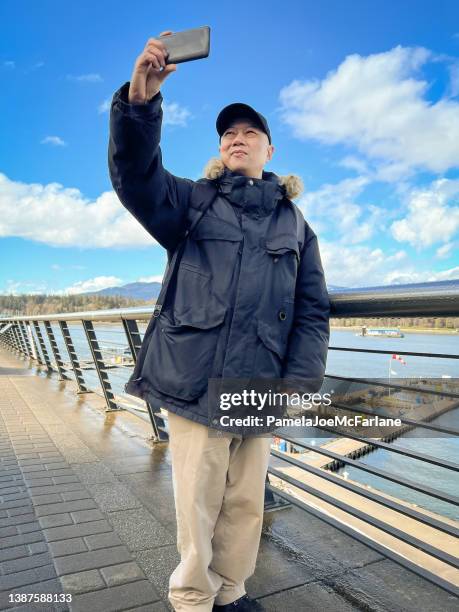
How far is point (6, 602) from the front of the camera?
1.71 metres

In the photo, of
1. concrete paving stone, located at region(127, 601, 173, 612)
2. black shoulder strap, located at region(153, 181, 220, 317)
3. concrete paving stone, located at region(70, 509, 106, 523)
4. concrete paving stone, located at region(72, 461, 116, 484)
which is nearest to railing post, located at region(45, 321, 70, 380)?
concrete paving stone, located at region(72, 461, 116, 484)

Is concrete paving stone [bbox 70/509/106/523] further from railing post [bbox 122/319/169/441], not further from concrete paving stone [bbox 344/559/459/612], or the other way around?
railing post [bbox 122/319/169/441]

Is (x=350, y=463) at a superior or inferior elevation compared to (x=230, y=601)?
superior

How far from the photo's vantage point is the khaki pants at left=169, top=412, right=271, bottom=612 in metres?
1.56

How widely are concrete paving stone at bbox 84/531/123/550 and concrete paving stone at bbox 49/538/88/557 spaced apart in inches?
1.1

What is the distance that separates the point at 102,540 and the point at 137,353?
2082 mm

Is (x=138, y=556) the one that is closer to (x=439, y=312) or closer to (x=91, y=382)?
(x=439, y=312)

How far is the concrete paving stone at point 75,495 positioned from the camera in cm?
272

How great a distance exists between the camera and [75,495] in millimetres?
2764

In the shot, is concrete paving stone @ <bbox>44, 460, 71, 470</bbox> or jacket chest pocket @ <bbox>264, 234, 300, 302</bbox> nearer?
jacket chest pocket @ <bbox>264, 234, 300, 302</bbox>

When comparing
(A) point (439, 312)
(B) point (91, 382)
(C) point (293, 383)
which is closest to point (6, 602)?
(C) point (293, 383)

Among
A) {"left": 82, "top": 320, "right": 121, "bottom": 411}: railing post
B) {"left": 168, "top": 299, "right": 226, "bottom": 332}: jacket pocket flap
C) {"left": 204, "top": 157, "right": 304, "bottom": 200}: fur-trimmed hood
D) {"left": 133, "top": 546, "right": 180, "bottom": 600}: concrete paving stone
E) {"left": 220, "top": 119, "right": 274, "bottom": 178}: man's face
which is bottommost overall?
{"left": 133, "top": 546, "right": 180, "bottom": 600}: concrete paving stone

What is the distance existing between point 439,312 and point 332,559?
1.24m

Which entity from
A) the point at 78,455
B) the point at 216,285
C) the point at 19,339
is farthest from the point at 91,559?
the point at 19,339
